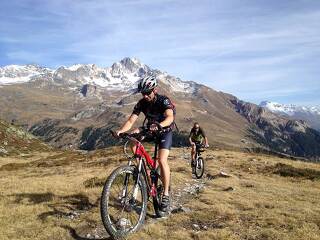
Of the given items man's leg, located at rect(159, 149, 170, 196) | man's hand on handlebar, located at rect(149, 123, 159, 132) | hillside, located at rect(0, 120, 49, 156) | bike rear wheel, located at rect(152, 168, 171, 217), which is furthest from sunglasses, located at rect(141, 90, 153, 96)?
hillside, located at rect(0, 120, 49, 156)

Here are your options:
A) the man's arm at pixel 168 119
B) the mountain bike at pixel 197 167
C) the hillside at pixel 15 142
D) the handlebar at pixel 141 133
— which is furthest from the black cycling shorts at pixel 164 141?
the hillside at pixel 15 142

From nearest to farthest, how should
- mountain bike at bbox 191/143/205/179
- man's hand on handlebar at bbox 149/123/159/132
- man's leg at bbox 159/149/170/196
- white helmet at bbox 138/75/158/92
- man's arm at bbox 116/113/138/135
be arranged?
man's hand on handlebar at bbox 149/123/159/132, man's arm at bbox 116/113/138/135, white helmet at bbox 138/75/158/92, man's leg at bbox 159/149/170/196, mountain bike at bbox 191/143/205/179

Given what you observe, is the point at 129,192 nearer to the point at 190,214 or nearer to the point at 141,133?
the point at 141,133

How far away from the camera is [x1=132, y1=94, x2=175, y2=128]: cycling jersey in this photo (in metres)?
13.0

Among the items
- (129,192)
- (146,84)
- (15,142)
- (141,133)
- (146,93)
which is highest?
(146,84)

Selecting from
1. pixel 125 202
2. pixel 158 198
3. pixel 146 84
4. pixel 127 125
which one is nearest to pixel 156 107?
pixel 146 84

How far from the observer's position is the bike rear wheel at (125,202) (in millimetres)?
11219

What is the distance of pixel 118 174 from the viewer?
36.8ft

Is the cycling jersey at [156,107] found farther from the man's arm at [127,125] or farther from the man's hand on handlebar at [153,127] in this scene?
the man's hand on handlebar at [153,127]

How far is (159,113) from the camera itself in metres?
13.1

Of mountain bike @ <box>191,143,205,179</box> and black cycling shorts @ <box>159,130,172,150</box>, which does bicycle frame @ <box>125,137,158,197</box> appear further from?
mountain bike @ <box>191,143,205,179</box>

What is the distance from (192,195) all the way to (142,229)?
23.1 feet

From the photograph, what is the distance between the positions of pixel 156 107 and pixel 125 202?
3.14 meters

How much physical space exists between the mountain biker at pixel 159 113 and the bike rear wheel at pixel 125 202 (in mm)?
1133
